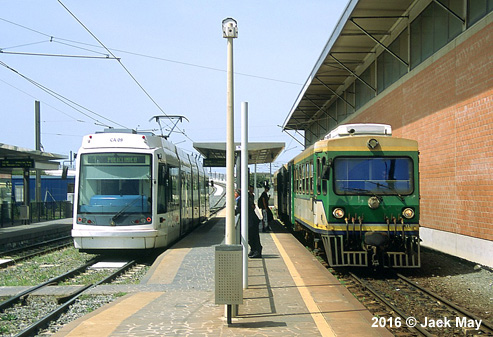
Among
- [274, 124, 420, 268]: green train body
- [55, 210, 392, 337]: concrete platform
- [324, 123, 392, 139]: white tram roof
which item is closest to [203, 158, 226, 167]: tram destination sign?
[324, 123, 392, 139]: white tram roof

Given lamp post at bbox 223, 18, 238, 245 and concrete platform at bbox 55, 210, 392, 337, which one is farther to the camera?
lamp post at bbox 223, 18, 238, 245

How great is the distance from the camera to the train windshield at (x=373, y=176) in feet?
39.4

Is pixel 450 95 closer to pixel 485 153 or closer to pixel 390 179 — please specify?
pixel 485 153

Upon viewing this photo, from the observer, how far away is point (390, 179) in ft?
39.7

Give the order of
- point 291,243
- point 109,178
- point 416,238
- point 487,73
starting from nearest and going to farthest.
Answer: point 416,238 < point 487,73 < point 109,178 < point 291,243

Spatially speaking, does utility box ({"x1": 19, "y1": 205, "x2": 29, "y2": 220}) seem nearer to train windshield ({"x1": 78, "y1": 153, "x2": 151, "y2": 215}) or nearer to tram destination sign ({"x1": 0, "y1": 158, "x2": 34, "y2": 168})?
tram destination sign ({"x1": 0, "y1": 158, "x2": 34, "y2": 168})

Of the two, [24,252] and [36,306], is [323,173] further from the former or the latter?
[24,252]

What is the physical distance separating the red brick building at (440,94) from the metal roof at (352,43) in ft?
0.14

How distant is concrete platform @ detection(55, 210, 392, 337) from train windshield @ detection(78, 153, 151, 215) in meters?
2.47

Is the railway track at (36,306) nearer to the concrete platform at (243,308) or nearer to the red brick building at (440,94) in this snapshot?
the concrete platform at (243,308)

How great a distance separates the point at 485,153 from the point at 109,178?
9.11m

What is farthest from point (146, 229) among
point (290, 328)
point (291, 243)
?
point (290, 328)

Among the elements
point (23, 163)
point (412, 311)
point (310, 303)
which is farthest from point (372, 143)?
point (23, 163)

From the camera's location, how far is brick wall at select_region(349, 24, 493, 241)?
505 inches
